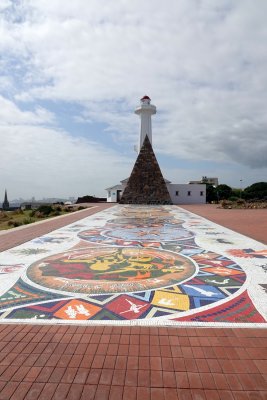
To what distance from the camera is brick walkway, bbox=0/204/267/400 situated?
89.3 inches

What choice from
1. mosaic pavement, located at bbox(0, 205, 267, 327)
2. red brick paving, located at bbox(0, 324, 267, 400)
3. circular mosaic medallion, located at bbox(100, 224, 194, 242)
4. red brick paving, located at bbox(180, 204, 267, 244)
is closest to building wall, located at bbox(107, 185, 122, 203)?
red brick paving, located at bbox(180, 204, 267, 244)

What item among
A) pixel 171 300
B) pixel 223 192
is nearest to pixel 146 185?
pixel 223 192

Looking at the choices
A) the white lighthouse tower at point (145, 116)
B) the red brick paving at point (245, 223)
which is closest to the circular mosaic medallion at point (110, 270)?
the red brick paving at point (245, 223)

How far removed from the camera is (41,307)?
3.81 m

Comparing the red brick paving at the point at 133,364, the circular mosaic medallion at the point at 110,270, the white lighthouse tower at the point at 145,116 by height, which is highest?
the white lighthouse tower at the point at 145,116

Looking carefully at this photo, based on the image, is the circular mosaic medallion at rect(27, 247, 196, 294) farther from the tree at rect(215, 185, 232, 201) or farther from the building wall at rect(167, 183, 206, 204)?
the tree at rect(215, 185, 232, 201)

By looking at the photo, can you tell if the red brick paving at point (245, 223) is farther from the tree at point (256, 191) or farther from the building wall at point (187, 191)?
the tree at point (256, 191)

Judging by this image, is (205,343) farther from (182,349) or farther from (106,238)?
(106,238)

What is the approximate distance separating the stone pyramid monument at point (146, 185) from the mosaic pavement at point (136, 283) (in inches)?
949

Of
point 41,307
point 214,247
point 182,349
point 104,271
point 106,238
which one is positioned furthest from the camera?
point 106,238

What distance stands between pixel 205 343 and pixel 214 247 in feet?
16.3

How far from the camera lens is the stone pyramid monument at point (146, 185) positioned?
3238 centimetres

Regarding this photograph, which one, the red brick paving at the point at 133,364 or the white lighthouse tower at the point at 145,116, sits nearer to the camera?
the red brick paving at the point at 133,364

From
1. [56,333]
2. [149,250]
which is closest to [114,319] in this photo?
[56,333]
